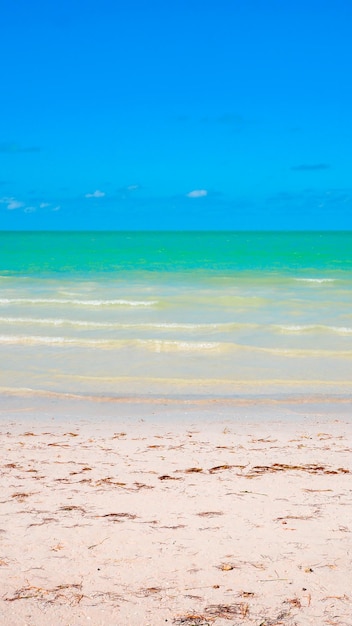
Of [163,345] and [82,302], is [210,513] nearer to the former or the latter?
[163,345]

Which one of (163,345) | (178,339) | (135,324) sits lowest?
(163,345)

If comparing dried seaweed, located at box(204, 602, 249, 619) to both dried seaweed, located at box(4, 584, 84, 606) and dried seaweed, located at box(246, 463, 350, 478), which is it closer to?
dried seaweed, located at box(4, 584, 84, 606)

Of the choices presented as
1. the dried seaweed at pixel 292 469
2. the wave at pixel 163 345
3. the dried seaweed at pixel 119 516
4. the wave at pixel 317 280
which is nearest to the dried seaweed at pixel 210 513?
the dried seaweed at pixel 119 516

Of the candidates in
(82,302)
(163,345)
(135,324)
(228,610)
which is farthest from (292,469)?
(82,302)

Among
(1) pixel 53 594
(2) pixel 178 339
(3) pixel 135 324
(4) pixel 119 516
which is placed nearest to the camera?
(1) pixel 53 594

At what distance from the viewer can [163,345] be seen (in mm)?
13961

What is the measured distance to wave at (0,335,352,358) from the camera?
43.0 ft

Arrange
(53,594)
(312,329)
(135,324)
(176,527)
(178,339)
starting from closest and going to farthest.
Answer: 1. (53,594)
2. (176,527)
3. (178,339)
4. (312,329)
5. (135,324)

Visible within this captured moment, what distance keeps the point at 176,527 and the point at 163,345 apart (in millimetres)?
9398

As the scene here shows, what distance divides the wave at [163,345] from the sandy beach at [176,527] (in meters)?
5.50

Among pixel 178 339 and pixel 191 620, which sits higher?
pixel 178 339

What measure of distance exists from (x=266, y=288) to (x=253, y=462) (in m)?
20.3

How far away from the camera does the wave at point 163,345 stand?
13102 mm

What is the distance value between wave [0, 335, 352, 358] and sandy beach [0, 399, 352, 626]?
18.1ft
